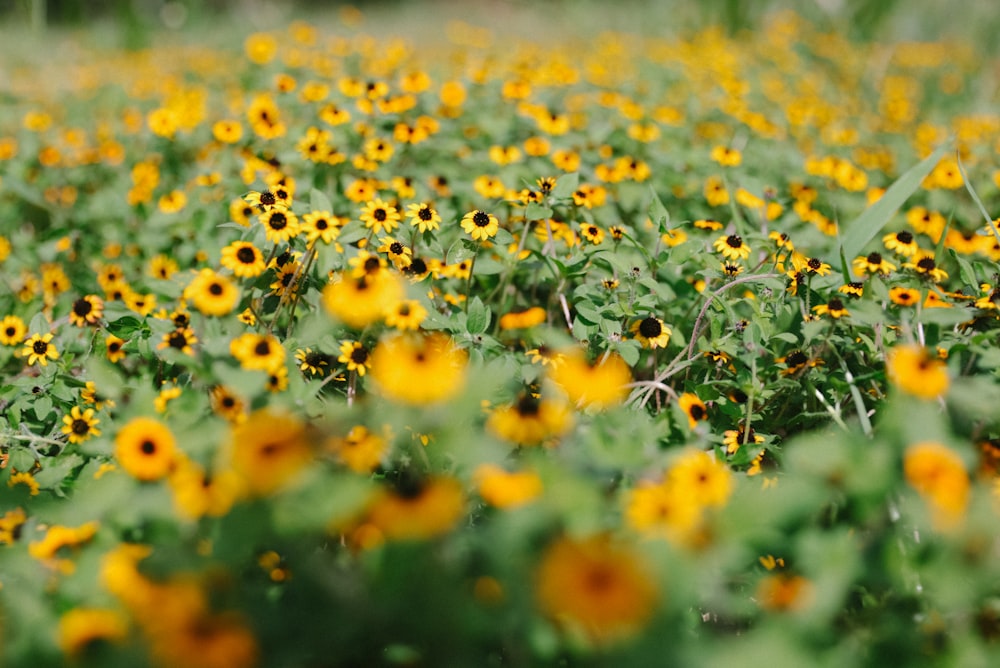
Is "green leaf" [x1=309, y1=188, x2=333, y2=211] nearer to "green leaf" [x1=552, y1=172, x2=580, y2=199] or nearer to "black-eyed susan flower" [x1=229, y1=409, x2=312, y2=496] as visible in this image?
"green leaf" [x1=552, y1=172, x2=580, y2=199]

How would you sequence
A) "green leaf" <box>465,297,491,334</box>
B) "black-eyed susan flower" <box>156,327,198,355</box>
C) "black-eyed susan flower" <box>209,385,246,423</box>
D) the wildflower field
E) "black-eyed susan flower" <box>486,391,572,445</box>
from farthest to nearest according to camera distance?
"green leaf" <box>465,297,491,334</box> < "black-eyed susan flower" <box>156,327,198,355</box> < "black-eyed susan flower" <box>209,385,246,423</box> < "black-eyed susan flower" <box>486,391,572,445</box> < the wildflower field

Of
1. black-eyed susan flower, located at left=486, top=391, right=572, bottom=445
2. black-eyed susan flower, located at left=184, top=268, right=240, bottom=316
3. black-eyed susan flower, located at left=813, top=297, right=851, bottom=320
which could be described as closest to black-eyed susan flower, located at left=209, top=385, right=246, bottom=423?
black-eyed susan flower, located at left=184, top=268, right=240, bottom=316

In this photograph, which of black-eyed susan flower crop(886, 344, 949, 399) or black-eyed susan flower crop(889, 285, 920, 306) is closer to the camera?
black-eyed susan flower crop(886, 344, 949, 399)

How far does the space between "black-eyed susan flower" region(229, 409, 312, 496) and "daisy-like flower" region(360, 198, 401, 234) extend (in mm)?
991

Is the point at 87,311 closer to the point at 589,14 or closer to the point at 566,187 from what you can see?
the point at 566,187

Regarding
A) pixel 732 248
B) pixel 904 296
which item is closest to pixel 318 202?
pixel 732 248

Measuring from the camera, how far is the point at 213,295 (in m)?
1.38

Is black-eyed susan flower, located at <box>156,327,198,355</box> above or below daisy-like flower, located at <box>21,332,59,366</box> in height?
above

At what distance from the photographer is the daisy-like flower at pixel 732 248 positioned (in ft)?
6.52

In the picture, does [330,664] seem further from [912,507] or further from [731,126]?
[731,126]

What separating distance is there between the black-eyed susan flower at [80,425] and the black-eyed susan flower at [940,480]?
1711 millimetres

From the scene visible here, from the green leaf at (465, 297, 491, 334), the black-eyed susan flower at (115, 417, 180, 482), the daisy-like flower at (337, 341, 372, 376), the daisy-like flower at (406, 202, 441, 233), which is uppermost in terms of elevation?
the daisy-like flower at (406, 202, 441, 233)

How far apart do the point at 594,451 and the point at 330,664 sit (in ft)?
1.87

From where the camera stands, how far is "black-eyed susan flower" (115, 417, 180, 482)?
1054mm
